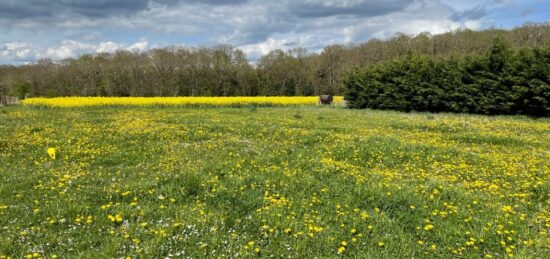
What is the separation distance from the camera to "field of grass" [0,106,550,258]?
5340 mm

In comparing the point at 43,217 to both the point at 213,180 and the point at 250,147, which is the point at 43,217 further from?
the point at 250,147

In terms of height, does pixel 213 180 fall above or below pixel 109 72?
below

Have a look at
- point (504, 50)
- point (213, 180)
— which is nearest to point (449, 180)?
point (213, 180)

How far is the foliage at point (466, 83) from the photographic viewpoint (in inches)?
1000

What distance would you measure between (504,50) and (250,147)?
24.5 meters

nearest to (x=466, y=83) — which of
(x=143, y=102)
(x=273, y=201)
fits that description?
(x=273, y=201)

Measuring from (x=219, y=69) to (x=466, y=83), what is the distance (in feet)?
176

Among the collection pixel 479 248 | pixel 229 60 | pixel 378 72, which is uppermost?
pixel 229 60

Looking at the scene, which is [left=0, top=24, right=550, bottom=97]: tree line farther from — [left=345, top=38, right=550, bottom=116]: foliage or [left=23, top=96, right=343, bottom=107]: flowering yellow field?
[left=345, top=38, right=550, bottom=116]: foliage

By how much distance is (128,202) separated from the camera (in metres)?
7.08

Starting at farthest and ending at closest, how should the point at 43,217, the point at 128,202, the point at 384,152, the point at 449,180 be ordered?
1. the point at 384,152
2. the point at 449,180
3. the point at 128,202
4. the point at 43,217

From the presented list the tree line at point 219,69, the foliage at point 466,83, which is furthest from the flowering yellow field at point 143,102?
the tree line at point 219,69

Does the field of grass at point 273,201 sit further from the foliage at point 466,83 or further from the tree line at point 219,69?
the tree line at point 219,69

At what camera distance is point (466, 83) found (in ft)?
99.3
